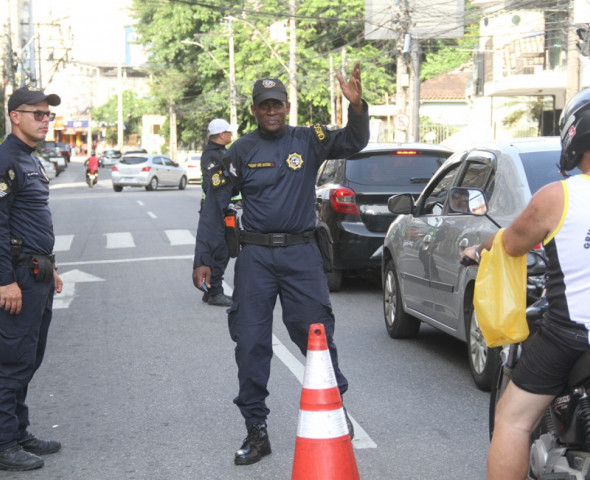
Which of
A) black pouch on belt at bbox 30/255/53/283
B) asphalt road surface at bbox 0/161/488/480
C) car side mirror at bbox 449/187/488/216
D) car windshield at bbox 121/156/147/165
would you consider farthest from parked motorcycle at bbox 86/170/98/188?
car side mirror at bbox 449/187/488/216

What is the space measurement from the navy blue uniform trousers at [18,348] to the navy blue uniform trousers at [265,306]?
1.08 meters

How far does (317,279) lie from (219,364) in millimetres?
2686

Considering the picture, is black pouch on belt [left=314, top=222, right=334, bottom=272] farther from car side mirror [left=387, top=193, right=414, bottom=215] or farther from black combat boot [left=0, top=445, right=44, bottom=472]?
car side mirror [left=387, top=193, right=414, bottom=215]

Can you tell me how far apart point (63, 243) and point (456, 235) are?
12861 mm

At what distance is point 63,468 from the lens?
5.45 m

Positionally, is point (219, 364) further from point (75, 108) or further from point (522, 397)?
point (75, 108)

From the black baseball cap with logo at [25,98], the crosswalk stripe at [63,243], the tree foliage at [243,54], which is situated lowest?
the crosswalk stripe at [63,243]

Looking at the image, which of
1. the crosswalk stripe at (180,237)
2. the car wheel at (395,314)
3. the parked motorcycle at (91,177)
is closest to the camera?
the car wheel at (395,314)

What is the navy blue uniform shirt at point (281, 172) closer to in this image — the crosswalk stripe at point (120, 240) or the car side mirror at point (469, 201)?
the car side mirror at point (469, 201)

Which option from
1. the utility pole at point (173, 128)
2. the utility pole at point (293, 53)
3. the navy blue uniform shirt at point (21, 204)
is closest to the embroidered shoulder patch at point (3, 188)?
the navy blue uniform shirt at point (21, 204)

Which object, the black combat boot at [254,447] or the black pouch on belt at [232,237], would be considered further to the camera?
the black pouch on belt at [232,237]

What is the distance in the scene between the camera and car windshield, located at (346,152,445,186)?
11.4 meters

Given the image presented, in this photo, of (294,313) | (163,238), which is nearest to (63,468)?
(294,313)

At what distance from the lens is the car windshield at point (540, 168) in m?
6.62
